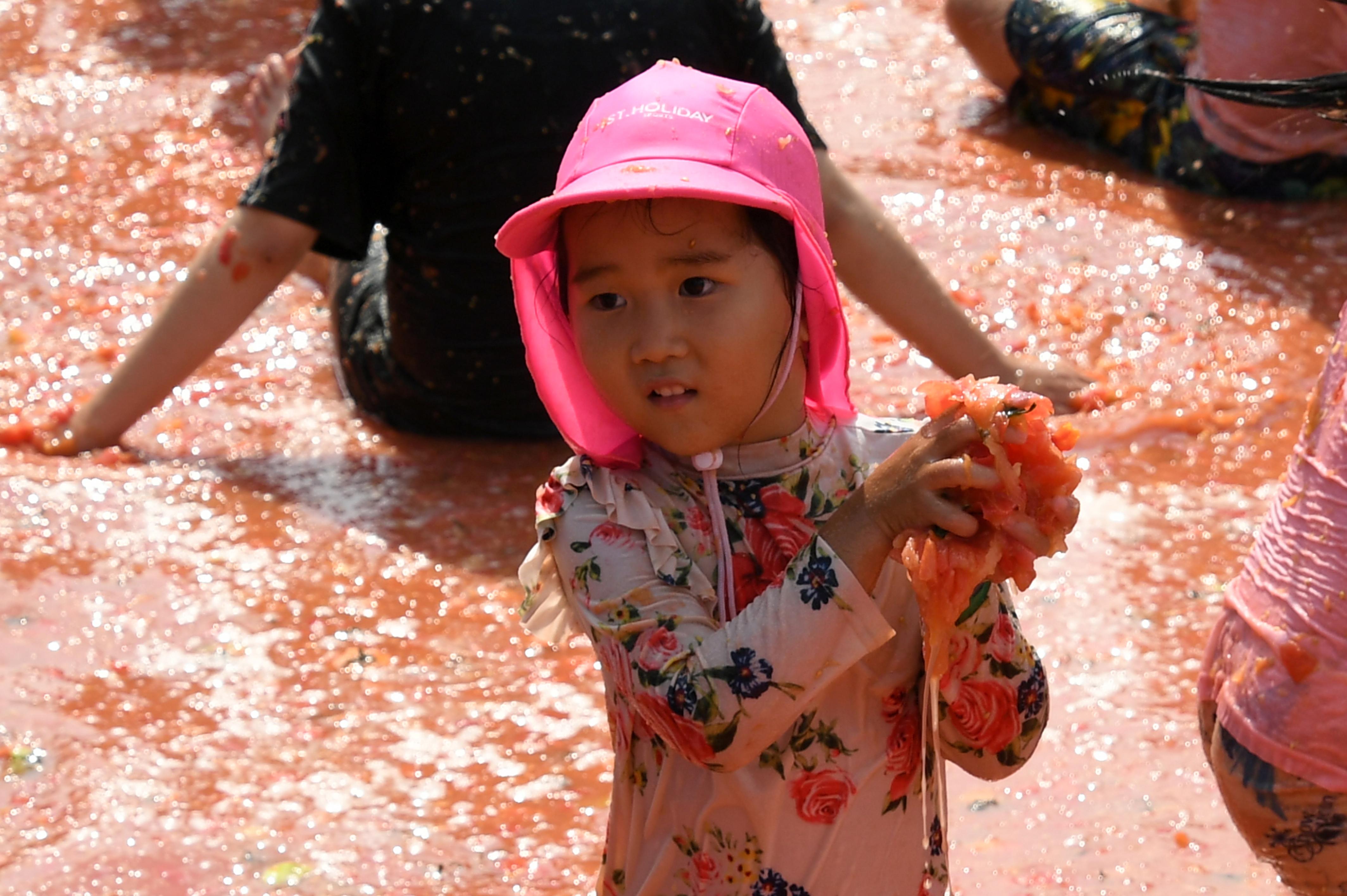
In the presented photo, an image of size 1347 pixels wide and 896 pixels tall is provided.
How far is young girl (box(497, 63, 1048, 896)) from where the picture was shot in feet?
4.94

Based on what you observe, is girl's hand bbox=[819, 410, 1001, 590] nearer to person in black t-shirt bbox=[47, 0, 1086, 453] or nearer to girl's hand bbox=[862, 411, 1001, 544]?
girl's hand bbox=[862, 411, 1001, 544]

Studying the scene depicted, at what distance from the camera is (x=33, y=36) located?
19.7 feet

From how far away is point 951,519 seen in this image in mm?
1407

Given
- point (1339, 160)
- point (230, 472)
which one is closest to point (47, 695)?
point (230, 472)

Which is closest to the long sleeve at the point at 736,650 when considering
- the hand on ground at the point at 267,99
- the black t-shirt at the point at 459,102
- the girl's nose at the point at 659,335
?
the girl's nose at the point at 659,335

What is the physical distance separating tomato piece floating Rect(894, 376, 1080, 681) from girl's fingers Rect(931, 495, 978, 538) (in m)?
0.02

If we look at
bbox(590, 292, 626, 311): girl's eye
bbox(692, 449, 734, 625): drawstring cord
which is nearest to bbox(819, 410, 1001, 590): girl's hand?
bbox(692, 449, 734, 625): drawstring cord

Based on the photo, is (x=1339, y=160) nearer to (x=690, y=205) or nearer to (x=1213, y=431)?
(x=1213, y=431)

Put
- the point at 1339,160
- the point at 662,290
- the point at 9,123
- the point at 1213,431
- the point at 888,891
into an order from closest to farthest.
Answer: the point at 662,290 < the point at 888,891 < the point at 1213,431 < the point at 1339,160 < the point at 9,123

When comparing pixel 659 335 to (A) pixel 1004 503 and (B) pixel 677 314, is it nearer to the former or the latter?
(B) pixel 677 314

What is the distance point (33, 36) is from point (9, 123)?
0.87 metres

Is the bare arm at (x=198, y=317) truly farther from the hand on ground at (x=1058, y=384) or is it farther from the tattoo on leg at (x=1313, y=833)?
the tattoo on leg at (x=1313, y=833)

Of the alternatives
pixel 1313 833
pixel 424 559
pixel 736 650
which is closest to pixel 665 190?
pixel 736 650

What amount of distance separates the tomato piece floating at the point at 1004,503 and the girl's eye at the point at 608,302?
34 centimetres
